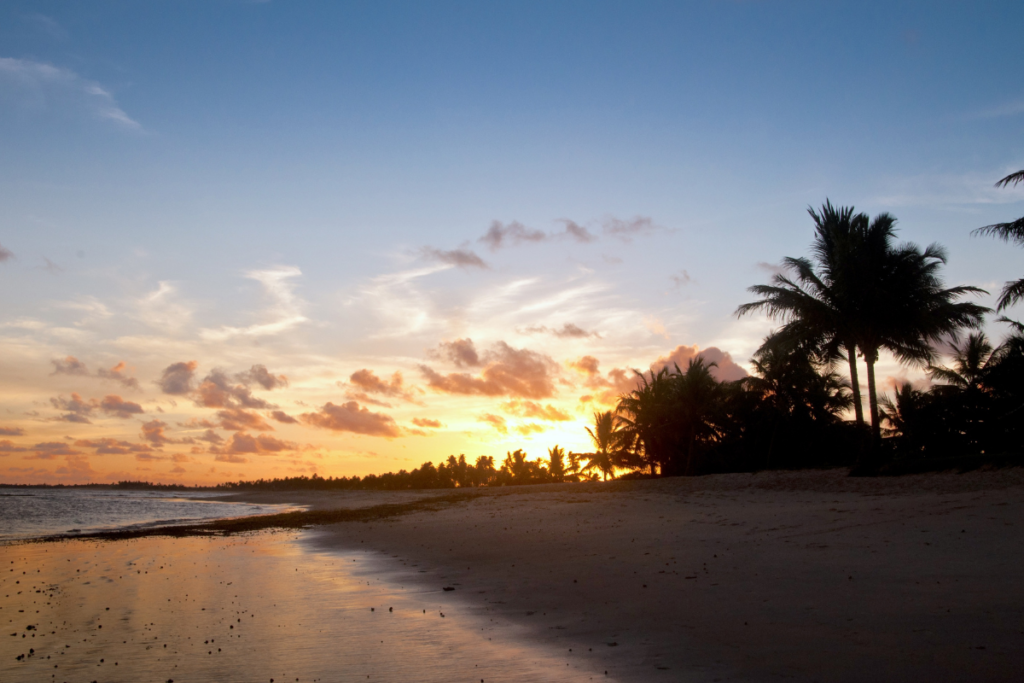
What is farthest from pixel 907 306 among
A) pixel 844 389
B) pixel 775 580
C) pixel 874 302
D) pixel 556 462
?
pixel 556 462

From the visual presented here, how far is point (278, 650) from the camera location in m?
7.24

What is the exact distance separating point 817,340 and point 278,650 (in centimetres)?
2793

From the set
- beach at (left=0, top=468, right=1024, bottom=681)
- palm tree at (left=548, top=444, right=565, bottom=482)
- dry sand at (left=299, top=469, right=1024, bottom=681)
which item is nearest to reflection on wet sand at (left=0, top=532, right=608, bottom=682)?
beach at (left=0, top=468, right=1024, bottom=681)

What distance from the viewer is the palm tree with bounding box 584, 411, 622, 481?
137 ft

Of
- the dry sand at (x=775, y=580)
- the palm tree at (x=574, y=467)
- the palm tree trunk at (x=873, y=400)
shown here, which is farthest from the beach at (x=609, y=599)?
the palm tree at (x=574, y=467)

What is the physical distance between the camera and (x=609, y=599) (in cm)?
905

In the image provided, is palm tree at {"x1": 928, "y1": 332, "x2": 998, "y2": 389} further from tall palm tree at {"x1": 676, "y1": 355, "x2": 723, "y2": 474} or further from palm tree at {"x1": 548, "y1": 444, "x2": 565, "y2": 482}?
palm tree at {"x1": 548, "y1": 444, "x2": 565, "y2": 482}

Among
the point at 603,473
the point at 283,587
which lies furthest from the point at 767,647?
the point at 603,473

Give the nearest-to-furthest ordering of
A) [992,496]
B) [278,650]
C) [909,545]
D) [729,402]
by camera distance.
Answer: [278,650] → [909,545] → [992,496] → [729,402]

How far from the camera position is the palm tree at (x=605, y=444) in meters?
41.9

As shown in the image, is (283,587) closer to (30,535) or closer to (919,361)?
(30,535)

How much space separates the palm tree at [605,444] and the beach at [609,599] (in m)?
24.3

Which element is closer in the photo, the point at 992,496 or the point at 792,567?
the point at 792,567

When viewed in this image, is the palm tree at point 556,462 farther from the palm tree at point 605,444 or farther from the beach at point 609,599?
the beach at point 609,599
